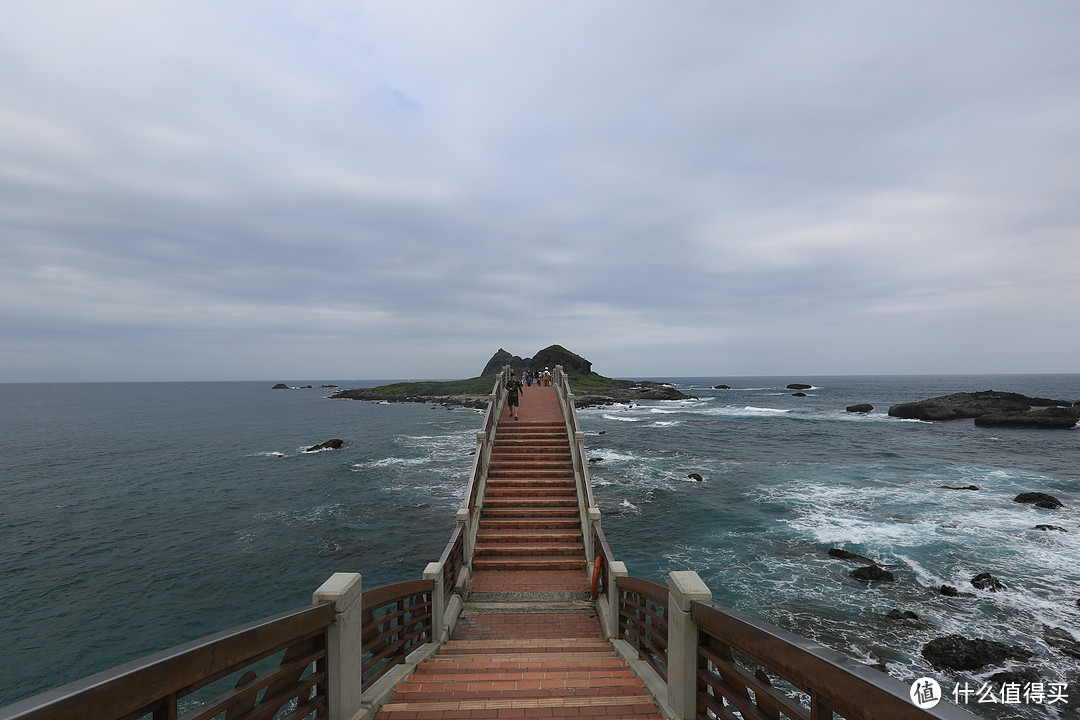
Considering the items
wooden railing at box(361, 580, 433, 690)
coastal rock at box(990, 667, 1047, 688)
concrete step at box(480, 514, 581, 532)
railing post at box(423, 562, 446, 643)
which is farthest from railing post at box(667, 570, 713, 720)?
coastal rock at box(990, 667, 1047, 688)

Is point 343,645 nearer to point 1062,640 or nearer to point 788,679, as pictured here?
point 788,679

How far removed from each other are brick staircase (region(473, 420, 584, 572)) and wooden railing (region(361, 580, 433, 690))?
13.5 ft

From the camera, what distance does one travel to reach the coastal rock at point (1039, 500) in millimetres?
22445

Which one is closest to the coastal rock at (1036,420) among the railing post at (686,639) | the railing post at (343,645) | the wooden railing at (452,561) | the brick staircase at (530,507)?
the brick staircase at (530,507)

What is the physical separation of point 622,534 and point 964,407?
70788mm

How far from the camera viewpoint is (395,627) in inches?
255

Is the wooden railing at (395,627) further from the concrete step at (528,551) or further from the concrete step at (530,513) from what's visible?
the concrete step at (530,513)

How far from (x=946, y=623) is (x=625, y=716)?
13.5 m

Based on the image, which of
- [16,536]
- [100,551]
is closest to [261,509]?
[100,551]

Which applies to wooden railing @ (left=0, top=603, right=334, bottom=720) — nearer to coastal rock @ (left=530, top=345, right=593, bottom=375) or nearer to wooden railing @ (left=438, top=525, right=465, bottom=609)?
wooden railing @ (left=438, top=525, right=465, bottom=609)

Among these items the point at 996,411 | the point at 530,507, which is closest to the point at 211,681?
the point at 530,507

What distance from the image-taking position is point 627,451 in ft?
127

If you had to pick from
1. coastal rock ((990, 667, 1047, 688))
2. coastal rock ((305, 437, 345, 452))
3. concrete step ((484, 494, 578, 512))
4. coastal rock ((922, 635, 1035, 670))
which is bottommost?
coastal rock ((990, 667, 1047, 688))

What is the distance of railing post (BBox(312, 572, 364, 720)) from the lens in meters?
4.17
